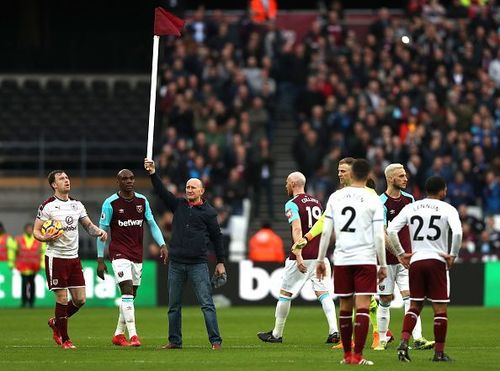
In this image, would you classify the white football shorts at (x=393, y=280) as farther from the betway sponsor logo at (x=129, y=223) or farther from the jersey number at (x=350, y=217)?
the betway sponsor logo at (x=129, y=223)

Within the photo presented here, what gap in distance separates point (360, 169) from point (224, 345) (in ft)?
15.1

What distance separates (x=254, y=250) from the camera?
3044cm

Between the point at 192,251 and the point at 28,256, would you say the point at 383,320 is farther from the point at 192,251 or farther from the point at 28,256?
the point at 28,256

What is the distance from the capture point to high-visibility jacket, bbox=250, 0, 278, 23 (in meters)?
38.2

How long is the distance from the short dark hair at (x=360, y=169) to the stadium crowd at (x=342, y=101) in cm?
Result: 1615

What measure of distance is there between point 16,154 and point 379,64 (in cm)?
1014

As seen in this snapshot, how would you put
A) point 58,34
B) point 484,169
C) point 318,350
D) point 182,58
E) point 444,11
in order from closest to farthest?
point 318,350, point 484,169, point 182,58, point 444,11, point 58,34

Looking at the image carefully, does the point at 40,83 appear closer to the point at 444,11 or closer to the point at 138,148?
the point at 138,148

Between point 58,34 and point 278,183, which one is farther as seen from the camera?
point 58,34

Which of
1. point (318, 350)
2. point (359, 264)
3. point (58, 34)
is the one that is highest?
point (58, 34)

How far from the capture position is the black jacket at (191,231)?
17.6 metres

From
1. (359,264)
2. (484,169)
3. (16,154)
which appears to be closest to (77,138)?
(16,154)

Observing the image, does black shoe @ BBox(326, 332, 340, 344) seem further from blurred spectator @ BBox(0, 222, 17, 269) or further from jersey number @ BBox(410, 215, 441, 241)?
blurred spectator @ BBox(0, 222, 17, 269)

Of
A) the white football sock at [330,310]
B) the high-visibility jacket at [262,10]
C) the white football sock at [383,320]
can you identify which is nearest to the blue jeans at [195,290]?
the white football sock at [330,310]
